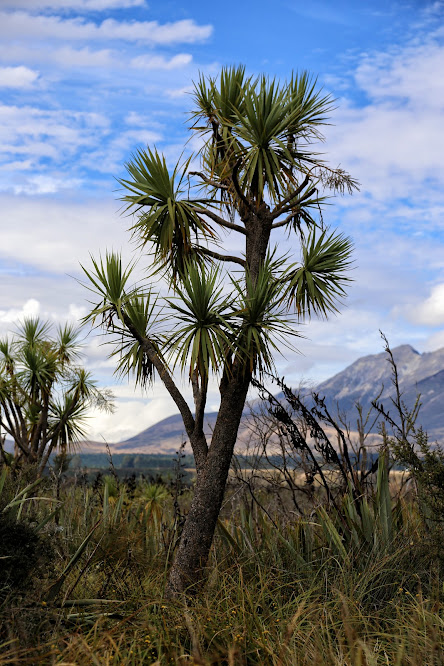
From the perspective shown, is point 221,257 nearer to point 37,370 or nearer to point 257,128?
point 257,128

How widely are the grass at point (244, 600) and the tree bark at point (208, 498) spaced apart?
26 centimetres

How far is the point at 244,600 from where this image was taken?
558 centimetres

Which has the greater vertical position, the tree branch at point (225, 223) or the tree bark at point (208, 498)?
the tree branch at point (225, 223)

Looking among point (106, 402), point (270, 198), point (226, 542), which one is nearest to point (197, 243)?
point (270, 198)

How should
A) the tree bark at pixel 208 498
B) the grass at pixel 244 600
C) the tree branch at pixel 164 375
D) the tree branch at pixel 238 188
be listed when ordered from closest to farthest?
the grass at pixel 244 600 < the tree bark at pixel 208 498 < the tree branch at pixel 164 375 < the tree branch at pixel 238 188

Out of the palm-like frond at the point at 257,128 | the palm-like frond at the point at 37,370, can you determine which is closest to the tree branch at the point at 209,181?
the palm-like frond at the point at 257,128

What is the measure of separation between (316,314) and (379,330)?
35.5 inches

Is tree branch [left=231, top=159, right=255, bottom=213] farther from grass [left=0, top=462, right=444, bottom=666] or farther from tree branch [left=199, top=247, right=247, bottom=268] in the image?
grass [left=0, top=462, right=444, bottom=666]

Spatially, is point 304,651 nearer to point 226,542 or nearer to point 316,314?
point 226,542

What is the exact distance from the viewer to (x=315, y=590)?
613 cm

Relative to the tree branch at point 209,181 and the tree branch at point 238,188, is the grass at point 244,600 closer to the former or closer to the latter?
the tree branch at point 238,188

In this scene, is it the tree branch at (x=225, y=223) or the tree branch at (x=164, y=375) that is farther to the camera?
the tree branch at (x=225, y=223)

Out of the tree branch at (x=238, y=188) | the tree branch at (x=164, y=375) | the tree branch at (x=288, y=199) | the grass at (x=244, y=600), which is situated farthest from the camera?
the tree branch at (x=288, y=199)

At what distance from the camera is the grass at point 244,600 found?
14.1ft
